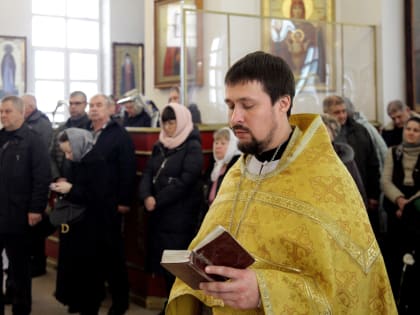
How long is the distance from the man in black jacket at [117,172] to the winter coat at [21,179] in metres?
0.50

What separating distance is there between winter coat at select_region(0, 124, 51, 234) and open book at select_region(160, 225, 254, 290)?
10.2 ft

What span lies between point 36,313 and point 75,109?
1.86 meters

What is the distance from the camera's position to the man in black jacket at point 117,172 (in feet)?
15.6

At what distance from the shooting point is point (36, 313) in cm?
514

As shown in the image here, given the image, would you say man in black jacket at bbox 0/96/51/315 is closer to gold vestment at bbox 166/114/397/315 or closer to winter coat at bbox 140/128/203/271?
winter coat at bbox 140/128/203/271

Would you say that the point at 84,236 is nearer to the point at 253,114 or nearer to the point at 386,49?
the point at 253,114

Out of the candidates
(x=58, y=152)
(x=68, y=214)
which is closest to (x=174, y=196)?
(x=68, y=214)

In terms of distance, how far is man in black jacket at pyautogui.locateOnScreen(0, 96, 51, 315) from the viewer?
454 centimetres

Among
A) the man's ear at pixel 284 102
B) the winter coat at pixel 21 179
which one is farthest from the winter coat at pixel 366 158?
the man's ear at pixel 284 102

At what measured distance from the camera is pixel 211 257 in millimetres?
1621

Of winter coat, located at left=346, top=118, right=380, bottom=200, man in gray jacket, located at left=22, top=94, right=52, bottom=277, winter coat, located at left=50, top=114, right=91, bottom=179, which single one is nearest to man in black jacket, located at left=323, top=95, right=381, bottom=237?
winter coat, located at left=346, top=118, right=380, bottom=200

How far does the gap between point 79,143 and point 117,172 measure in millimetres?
683

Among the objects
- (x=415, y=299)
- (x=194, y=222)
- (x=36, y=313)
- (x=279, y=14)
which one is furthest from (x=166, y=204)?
(x=279, y=14)

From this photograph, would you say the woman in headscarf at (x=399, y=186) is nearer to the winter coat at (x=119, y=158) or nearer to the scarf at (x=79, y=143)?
the winter coat at (x=119, y=158)
